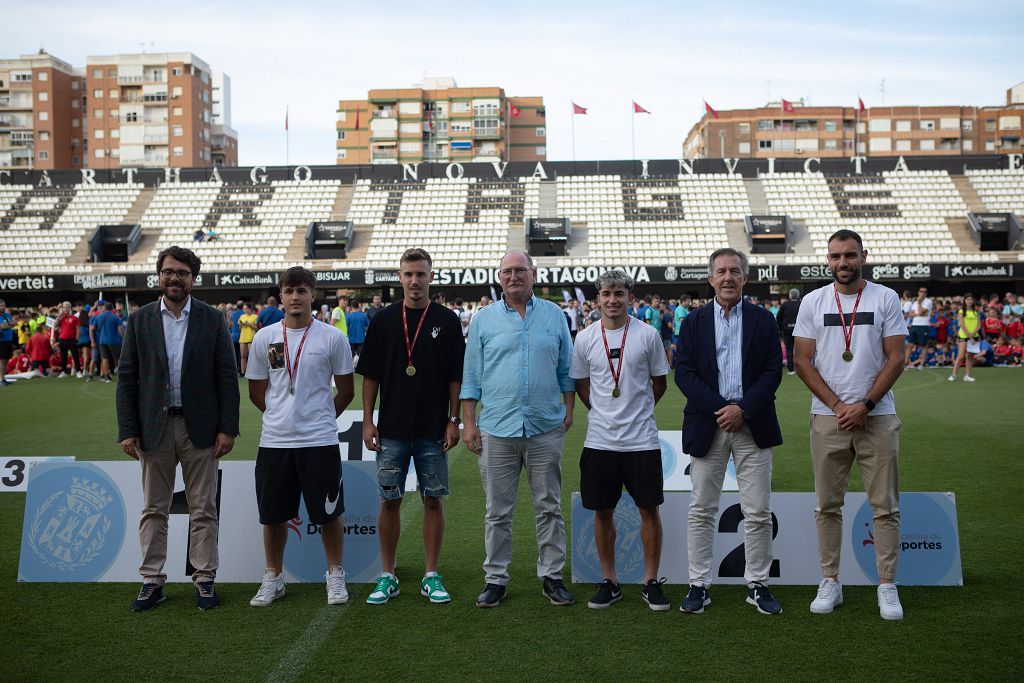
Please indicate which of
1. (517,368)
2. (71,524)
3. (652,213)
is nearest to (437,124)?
(652,213)

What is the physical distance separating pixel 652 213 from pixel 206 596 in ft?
121

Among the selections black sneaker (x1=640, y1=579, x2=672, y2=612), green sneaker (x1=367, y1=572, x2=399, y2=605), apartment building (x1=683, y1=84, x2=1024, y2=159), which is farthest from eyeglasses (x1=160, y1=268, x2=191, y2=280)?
apartment building (x1=683, y1=84, x2=1024, y2=159)

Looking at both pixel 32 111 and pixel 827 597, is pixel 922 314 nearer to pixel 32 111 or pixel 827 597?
pixel 827 597

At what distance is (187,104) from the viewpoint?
85.8 m

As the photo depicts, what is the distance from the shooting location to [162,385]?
184 inches

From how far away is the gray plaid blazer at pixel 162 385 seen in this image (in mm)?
4660

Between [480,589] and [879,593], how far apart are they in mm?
2193

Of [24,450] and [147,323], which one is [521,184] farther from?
[147,323]

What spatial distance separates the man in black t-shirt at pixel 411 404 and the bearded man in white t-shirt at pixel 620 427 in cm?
78

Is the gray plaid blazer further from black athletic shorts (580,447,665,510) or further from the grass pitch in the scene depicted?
black athletic shorts (580,447,665,510)

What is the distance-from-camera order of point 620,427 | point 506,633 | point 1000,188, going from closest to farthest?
point 506,633, point 620,427, point 1000,188

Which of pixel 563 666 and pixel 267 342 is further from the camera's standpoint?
pixel 267 342

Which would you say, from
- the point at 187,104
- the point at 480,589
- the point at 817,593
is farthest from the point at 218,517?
the point at 187,104

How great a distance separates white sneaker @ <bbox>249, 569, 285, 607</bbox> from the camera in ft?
15.3
